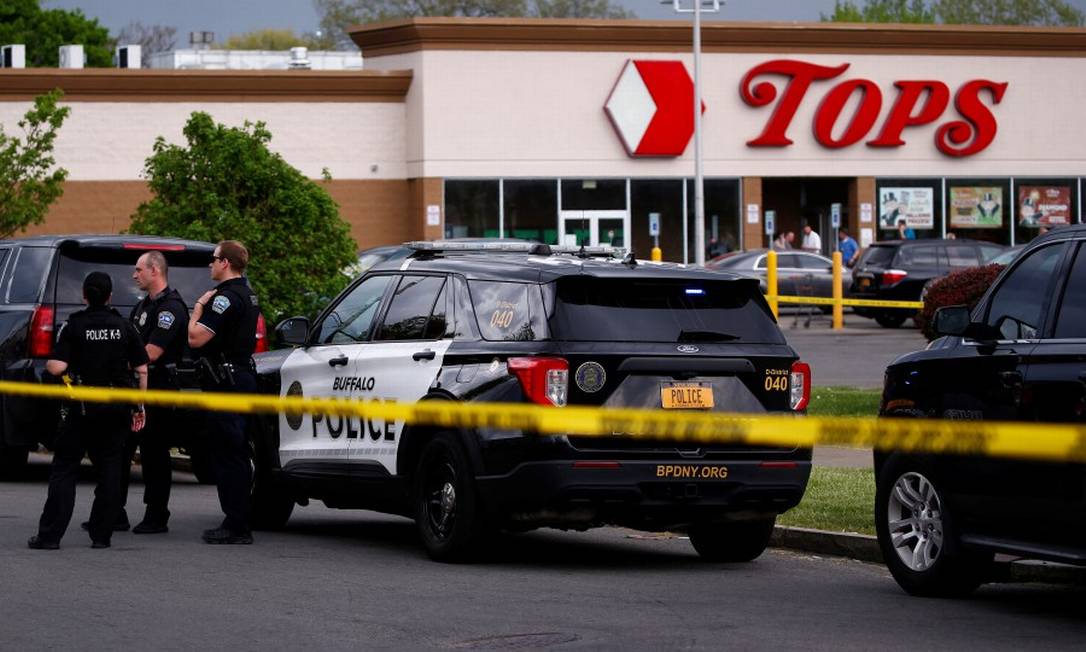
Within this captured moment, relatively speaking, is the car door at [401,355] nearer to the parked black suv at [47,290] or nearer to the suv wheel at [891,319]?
the parked black suv at [47,290]

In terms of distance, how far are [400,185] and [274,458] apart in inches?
1390

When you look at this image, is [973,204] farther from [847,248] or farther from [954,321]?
[954,321]

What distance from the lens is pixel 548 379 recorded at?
11039 mm

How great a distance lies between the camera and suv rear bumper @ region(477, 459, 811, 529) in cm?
1095

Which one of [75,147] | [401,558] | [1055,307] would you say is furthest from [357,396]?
[75,147]

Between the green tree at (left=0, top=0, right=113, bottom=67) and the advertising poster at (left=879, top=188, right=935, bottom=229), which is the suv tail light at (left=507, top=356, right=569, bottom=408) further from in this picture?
the green tree at (left=0, top=0, right=113, bottom=67)

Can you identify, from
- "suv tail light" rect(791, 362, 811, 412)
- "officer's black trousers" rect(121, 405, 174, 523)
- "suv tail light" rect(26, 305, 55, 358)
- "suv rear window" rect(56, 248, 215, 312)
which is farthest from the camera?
"suv rear window" rect(56, 248, 215, 312)

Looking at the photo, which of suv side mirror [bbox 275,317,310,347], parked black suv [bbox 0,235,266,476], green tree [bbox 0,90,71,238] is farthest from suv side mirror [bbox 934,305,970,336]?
green tree [bbox 0,90,71,238]

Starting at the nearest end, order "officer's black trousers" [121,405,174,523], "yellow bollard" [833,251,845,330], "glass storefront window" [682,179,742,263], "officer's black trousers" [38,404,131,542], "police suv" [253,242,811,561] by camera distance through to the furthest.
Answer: "police suv" [253,242,811,561] < "officer's black trousers" [38,404,131,542] < "officer's black trousers" [121,405,174,523] < "yellow bollard" [833,251,845,330] < "glass storefront window" [682,179,742,263]

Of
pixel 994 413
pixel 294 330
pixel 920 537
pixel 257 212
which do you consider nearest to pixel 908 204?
pixel 257 212

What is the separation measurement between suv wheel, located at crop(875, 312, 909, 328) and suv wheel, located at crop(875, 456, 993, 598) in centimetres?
2765

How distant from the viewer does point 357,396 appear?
12.5 metres

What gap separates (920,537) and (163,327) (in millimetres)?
5324

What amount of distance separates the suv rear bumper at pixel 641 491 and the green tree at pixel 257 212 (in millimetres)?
10716
